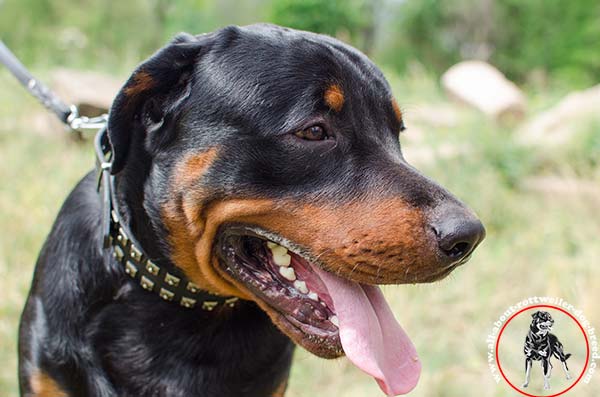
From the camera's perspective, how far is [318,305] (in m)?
2.26

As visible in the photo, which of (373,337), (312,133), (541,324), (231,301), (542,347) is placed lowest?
(542,347)

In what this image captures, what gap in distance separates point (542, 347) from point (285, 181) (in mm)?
1866

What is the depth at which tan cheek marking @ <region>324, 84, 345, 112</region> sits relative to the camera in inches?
88.3

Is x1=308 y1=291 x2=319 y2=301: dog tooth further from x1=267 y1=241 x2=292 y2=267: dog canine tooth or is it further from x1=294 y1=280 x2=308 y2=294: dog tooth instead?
x1=267 y1=241 x2=292 y2=267: dog canine tooth

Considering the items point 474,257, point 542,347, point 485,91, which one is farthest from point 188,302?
point 485,91

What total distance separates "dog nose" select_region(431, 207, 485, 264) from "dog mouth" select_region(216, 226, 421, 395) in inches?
14.7

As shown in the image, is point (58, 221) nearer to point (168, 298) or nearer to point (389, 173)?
point (168, 298)

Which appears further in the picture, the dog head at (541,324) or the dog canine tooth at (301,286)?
the dog head at (541,324)

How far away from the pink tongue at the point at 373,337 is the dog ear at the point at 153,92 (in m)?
0.75

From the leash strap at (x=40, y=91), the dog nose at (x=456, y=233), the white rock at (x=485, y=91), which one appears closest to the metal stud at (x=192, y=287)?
the dog nose at (x=456, y=233)

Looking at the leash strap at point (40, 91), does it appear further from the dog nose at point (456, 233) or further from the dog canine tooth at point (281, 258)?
the dog nose at point (456, 233)

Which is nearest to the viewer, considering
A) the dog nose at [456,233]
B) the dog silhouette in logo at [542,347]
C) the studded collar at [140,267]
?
the dog nose at [456,233]

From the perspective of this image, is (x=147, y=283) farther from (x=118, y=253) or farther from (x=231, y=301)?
(x=231, y=301)

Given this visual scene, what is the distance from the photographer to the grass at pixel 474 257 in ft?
13.1
